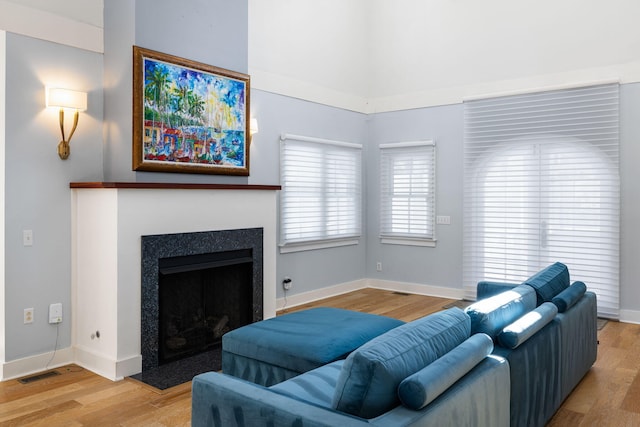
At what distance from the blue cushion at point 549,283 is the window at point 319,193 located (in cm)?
303

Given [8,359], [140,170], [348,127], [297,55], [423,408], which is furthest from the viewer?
[348,127]

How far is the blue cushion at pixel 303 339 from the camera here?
2887 mm

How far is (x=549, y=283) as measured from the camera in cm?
325

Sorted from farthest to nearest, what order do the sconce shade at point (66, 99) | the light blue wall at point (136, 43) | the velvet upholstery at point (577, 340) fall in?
the light blue wall at point (136, 43) < the sconce shade at point (66, 99) < the velvet upholstery at point (577, 340)

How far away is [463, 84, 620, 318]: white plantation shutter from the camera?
529 centimetres

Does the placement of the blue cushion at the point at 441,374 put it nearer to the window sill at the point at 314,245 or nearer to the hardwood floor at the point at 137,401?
the hardwood floor at the point at 137,401

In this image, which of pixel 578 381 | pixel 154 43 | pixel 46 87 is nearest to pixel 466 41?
pixel 154 43

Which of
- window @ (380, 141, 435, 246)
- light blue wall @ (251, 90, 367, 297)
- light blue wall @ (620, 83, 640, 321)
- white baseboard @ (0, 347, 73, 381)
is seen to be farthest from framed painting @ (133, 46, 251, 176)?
light blue wall @ (620, 83, 640, 321)

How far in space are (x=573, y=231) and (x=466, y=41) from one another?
252 centimetres

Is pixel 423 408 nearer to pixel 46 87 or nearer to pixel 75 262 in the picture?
pixel 75 262

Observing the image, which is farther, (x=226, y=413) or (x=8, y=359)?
(x=8, y=359)

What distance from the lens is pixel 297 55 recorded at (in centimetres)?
595

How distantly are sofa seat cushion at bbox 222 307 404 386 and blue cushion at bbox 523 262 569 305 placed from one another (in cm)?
92

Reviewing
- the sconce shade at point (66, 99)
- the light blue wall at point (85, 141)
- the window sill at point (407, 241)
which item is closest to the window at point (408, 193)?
the window sill at point (407, 241)
